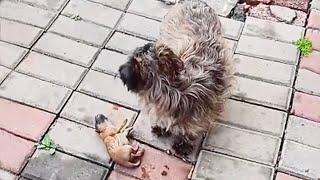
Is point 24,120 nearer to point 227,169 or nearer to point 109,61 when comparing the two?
point 109,61

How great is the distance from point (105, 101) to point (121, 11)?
0.89 metres

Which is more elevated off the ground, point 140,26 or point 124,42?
point 140,26

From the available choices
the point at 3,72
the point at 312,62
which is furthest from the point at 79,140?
the point at 312,62

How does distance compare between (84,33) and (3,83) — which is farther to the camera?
(84,33)

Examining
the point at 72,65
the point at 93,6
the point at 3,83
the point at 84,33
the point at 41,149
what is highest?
the point at 93,6

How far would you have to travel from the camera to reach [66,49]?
3949 millimetres

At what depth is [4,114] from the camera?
140 inches

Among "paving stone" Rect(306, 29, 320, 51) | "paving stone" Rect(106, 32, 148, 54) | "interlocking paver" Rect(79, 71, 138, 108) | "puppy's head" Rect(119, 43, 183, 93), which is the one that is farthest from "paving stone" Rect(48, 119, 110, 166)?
"paving stone" Rect(306, 29, 320, 51)

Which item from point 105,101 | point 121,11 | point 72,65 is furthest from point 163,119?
point 121,11

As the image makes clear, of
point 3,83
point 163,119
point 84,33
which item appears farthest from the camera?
point 84,33

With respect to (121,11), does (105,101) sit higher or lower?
lower

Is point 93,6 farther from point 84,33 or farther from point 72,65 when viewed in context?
point 72,65

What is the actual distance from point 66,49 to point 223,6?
1229 millimetres

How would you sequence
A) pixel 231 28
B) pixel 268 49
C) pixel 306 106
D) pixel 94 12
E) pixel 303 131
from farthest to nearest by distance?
pixel 94 12
pixel 231 28
pixel 268 49
pixel 306 106
pixel 303 131
